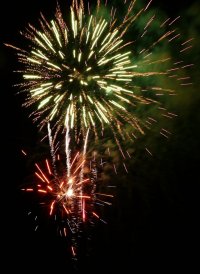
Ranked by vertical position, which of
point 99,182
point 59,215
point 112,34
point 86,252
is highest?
point 112,34

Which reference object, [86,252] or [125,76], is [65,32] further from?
[86,252]

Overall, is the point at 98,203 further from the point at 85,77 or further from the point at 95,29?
the point at 95,29

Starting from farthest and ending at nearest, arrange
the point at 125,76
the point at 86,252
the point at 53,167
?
1. the point at 86,252
2. the point at 53,167
3. the point at 125,76

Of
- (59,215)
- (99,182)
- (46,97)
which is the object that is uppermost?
(46,97)

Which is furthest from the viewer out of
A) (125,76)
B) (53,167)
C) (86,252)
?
(86,252)

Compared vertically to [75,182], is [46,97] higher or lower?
higher

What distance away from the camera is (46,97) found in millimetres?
7242

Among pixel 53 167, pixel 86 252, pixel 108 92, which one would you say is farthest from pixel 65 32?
pixel 86 252

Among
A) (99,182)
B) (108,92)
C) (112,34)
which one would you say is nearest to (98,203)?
(99,182)

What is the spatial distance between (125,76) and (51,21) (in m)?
1.71

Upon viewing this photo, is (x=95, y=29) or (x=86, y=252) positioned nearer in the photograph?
(x=95, y=29)

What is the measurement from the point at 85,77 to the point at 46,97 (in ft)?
2.77

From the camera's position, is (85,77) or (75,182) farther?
(75,182)

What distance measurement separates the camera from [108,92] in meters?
7.29
